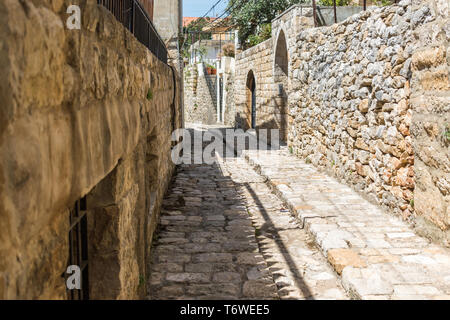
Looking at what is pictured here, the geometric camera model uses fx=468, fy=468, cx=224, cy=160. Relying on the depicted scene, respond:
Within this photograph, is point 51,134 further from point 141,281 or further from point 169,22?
point 169,22

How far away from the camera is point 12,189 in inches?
34.3

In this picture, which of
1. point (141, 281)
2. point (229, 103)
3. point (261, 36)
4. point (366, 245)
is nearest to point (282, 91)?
point (261, 36)

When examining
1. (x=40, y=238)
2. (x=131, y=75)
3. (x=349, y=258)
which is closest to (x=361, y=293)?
(x=349, y=258)

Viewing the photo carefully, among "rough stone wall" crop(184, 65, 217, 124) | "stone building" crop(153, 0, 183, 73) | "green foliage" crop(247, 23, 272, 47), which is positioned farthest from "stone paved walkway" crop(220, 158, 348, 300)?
"rough stone wall" crop(184, 65, 217, 124)

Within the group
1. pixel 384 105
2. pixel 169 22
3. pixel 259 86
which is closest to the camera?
pixel 384 105

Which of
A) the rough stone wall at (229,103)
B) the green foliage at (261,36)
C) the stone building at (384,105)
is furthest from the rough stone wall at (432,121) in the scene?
the rough stone wall at (229,103)

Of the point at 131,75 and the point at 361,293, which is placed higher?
the point at 131,75

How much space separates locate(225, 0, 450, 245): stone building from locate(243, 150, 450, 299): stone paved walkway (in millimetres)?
221

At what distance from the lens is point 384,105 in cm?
559

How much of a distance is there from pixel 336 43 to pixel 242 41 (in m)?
12.8

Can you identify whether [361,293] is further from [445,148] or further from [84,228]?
[84,228]

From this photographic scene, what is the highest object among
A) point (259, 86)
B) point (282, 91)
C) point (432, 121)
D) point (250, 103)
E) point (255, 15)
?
point (255, 15)

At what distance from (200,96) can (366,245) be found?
68.7ft

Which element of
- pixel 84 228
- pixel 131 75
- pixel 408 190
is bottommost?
pixel 408 190
